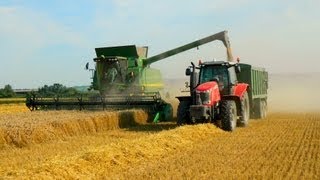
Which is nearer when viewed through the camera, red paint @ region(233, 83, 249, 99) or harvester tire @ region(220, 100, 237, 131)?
harvester tire @ region(220, 100, 237, 131)

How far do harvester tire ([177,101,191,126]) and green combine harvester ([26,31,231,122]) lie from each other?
312 cm

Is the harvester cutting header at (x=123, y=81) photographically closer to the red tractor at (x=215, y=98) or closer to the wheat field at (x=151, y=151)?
the wheat field at (x=151, y=151)

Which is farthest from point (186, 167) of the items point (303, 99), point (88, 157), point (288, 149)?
point (303, 99)

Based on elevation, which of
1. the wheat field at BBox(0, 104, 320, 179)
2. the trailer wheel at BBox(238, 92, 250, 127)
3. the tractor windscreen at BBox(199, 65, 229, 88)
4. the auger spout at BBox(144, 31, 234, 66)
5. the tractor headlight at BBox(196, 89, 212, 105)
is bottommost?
the wheat field at BBox(0, 104, 320, 179)

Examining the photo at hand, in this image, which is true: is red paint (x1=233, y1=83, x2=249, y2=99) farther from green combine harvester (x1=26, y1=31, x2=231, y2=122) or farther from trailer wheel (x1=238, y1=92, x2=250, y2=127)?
green combine harvester (x1=26, y1=31, x2=231, y2=122)

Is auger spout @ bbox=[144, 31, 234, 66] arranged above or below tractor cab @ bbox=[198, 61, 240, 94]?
above

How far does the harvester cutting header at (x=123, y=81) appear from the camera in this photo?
63.5 ft

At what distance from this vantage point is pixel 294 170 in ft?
27.4

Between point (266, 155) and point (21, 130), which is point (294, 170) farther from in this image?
point (21, 130)

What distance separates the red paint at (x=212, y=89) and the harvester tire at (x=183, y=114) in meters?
0.79

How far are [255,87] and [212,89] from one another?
18.5 feet

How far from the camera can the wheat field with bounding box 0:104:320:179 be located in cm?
812

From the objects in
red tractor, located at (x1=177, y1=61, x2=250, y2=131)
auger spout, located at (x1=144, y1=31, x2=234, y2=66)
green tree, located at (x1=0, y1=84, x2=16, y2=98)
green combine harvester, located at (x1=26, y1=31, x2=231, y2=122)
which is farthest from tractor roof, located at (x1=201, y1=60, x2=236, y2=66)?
green tree, located at (x1=0, y1=84, x2=16, y2=98)

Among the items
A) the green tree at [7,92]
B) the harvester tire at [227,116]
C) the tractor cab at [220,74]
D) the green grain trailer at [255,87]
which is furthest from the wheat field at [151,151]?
the green tree at [7,92]
